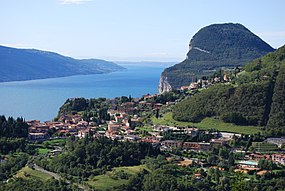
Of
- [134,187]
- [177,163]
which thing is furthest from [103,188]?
[177,163]

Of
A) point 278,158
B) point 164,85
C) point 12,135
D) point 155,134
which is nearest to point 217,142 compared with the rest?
point 278,158

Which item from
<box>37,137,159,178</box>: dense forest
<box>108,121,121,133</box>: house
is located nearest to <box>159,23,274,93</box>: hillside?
<box>108,121,121,133</box>: house

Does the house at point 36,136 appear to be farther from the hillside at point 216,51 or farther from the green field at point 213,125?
the hillside at point 216,51

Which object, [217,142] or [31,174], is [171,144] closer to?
[217,142]

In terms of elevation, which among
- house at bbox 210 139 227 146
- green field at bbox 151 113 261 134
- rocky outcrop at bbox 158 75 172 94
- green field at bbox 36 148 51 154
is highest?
rocky outcrop at bbox 158 75 172 94

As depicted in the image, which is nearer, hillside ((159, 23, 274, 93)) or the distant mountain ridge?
hillside ((159, 23, 274, 93))

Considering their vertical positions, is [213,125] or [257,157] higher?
[213,125]

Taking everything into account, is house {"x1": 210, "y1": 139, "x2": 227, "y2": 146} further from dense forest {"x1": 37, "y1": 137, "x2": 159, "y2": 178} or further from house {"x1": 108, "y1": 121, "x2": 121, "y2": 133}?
house {"x1": 108, "y1": 121, "x2": 121, "y2": 133}
